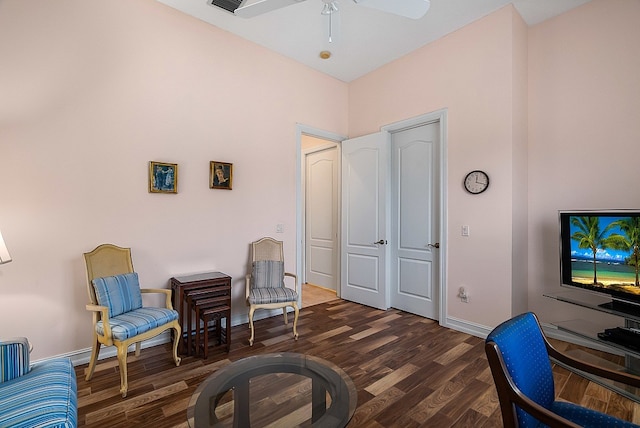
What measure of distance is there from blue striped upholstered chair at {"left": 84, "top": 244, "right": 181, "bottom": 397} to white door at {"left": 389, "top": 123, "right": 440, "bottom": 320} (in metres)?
2.72

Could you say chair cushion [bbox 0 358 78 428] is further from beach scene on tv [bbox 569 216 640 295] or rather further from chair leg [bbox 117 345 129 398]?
beach scene on tv [bbox 569 216 640 295]

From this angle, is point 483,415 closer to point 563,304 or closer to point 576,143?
point 563,304

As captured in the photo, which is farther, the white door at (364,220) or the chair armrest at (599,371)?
the white door at (364,220)

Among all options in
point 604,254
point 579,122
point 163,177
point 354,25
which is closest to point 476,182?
point 579,122

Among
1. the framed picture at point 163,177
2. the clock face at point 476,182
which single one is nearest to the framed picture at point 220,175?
the framed picture at point 163,177

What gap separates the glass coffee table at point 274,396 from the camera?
4.49 ft

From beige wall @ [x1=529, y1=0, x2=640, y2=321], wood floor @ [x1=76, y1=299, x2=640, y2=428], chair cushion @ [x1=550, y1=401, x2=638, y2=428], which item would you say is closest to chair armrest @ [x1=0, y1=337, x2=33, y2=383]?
wood floor @ [x1=76, y1=299, x2=640, y2=428]

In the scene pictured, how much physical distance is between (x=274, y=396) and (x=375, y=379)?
1.05 metres

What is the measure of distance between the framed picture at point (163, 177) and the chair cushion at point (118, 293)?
2.77 ft

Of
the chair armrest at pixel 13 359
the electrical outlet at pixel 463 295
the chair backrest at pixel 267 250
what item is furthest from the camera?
the chair backrest at pixel 267 250

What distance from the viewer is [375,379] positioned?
2.33m

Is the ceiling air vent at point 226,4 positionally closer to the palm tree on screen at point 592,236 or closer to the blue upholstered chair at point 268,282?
the blue upholstered chair at point 268,282

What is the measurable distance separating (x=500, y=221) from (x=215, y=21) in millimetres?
3661

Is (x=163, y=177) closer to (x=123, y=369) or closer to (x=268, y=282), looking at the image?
(x=268, y=282)
